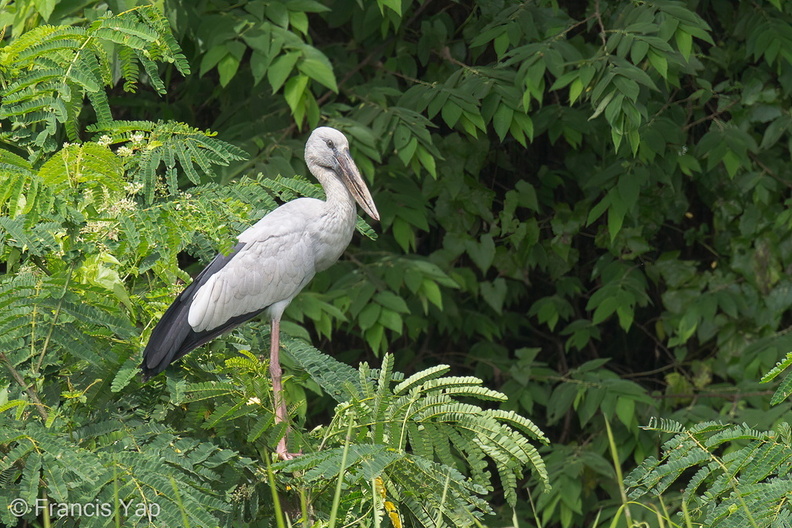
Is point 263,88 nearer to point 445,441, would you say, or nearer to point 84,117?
point 84,117

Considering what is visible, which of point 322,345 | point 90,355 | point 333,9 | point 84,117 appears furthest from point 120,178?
point 322,345

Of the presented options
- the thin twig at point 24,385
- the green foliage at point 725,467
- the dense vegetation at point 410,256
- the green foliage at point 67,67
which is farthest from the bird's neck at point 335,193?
the green foliage at point 725,467

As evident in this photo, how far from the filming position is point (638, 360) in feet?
19.5

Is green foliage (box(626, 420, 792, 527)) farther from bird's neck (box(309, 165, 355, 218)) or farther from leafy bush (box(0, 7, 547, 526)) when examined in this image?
bird's neck (box(309, 165, 355, 218))

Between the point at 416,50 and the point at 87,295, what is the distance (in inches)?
96.7

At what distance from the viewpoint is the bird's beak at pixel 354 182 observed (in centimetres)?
356

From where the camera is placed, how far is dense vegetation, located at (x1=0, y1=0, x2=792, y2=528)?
7.93 ft

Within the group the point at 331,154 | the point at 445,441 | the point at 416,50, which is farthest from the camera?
the point at 416,50

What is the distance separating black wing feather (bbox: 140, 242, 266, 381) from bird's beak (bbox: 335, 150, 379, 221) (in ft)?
2.19

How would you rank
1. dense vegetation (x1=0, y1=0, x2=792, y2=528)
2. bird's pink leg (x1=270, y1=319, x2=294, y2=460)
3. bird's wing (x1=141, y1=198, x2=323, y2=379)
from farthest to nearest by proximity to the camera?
bird's wing (x1=141, y1=198, x2=323, y2=379)
bird's pink leg (x1=270, y1=319, x2=294, y2=460)
dense vegetation (x1=0, y1=0, x2=792, y2=528)

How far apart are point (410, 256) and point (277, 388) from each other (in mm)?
1372

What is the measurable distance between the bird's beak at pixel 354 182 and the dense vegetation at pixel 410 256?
228 millimetres

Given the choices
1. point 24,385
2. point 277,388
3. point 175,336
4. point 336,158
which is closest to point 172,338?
point 175,336

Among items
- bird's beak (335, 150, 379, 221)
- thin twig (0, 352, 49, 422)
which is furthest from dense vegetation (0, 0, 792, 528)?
bird's beak (335, 150, 379, 221)
